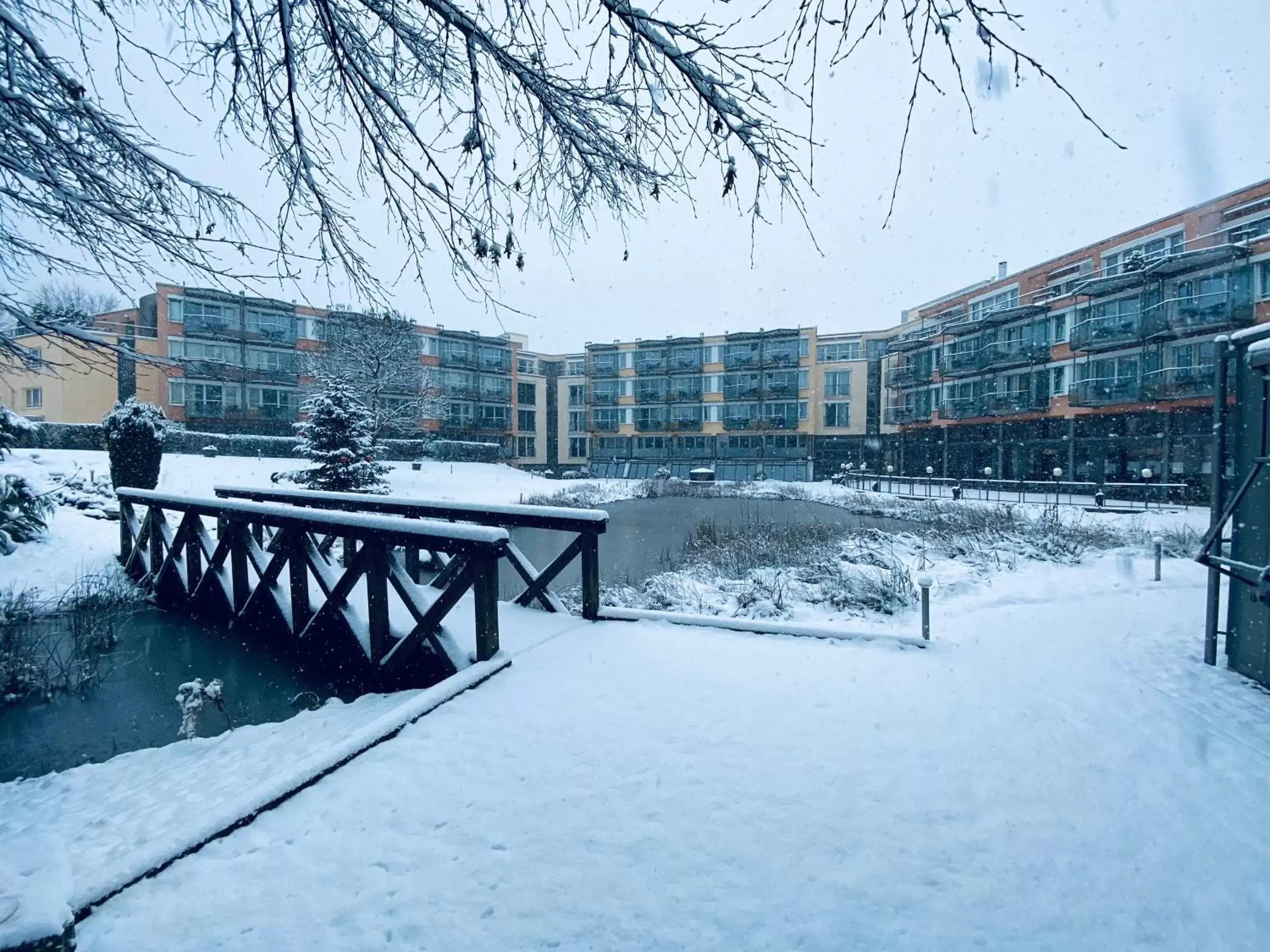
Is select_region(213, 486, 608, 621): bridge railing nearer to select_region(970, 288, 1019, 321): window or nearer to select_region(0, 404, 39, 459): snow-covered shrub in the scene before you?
select_region(0, 404, 39, 459): snow-covered shrub

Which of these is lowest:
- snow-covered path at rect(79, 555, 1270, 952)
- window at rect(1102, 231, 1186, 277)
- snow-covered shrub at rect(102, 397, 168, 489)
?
snow-covered path at rect(79, 555, 1270, 952)

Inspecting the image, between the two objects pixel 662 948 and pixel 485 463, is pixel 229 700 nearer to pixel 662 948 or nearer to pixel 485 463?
pixel 662 948

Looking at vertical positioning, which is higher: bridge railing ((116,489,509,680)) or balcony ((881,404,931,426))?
balcony ((881,404,931,426))

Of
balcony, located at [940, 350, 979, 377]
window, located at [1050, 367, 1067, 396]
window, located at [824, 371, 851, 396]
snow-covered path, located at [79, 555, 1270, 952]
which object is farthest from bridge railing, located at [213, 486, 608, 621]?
window, located at [824, 371, 851, 396]

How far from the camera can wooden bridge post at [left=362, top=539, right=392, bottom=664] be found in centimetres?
508

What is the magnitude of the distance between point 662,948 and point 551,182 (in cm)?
437

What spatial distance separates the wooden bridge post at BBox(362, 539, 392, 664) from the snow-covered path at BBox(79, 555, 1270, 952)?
1.56m

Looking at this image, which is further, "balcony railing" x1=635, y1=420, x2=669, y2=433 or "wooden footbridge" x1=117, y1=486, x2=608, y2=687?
"balcony railing" x1=635, y1=420, x2=669, y2=433

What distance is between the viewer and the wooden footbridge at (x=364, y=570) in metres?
4.70

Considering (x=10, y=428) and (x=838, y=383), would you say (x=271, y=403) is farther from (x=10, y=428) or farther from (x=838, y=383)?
(x=838, y=383)

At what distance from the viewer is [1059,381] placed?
28.3 m

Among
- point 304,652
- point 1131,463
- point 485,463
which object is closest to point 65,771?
point 304,652

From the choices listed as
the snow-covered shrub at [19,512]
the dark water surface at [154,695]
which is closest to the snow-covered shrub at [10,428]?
the snow-covered shrub at [19,512]

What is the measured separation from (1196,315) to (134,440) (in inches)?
1273
